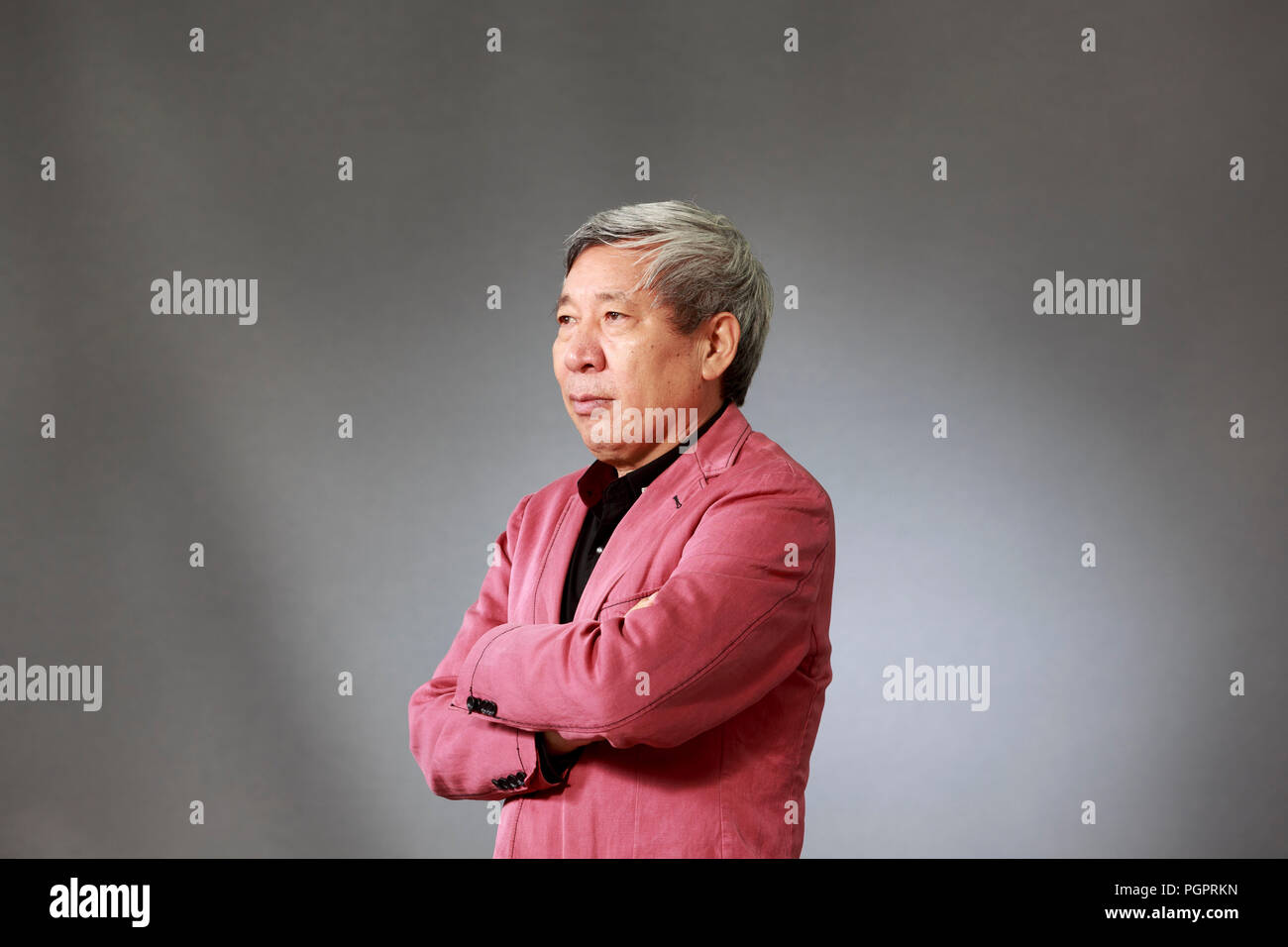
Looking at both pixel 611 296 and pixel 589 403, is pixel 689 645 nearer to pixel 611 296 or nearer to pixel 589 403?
pixel 589 403

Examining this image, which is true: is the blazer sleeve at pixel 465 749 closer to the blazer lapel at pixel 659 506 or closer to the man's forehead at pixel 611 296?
the blazer lapel at pixel 659 506

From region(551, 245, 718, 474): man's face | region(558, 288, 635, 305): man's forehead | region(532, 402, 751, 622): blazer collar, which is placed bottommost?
region(532, 402, 751, 622): blazer collar

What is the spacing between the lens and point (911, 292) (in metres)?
3.54

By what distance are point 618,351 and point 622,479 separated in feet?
0.62

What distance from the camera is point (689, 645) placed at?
57.0 inches

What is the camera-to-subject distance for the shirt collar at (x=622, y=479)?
1697 millimetres

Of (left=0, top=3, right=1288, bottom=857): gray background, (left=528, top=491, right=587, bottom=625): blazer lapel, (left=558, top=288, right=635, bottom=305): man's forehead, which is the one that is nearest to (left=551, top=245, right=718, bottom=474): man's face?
(left=558, top=288, right=635, bottom=305): man's forehead

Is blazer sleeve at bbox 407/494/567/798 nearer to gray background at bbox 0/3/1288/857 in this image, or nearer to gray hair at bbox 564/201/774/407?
gray hair at bbox 564/201/774/407

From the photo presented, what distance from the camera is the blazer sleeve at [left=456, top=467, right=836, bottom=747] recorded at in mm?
1436

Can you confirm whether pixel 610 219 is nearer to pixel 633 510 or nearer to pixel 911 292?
pixel 633 510

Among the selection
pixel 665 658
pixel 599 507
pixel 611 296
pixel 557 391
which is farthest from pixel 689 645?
pixel 557 391

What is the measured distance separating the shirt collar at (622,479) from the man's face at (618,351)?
0.10ft

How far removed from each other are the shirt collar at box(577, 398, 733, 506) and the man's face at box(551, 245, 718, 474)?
3 centimetres

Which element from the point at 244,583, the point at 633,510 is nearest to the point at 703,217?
the point at 633,510
